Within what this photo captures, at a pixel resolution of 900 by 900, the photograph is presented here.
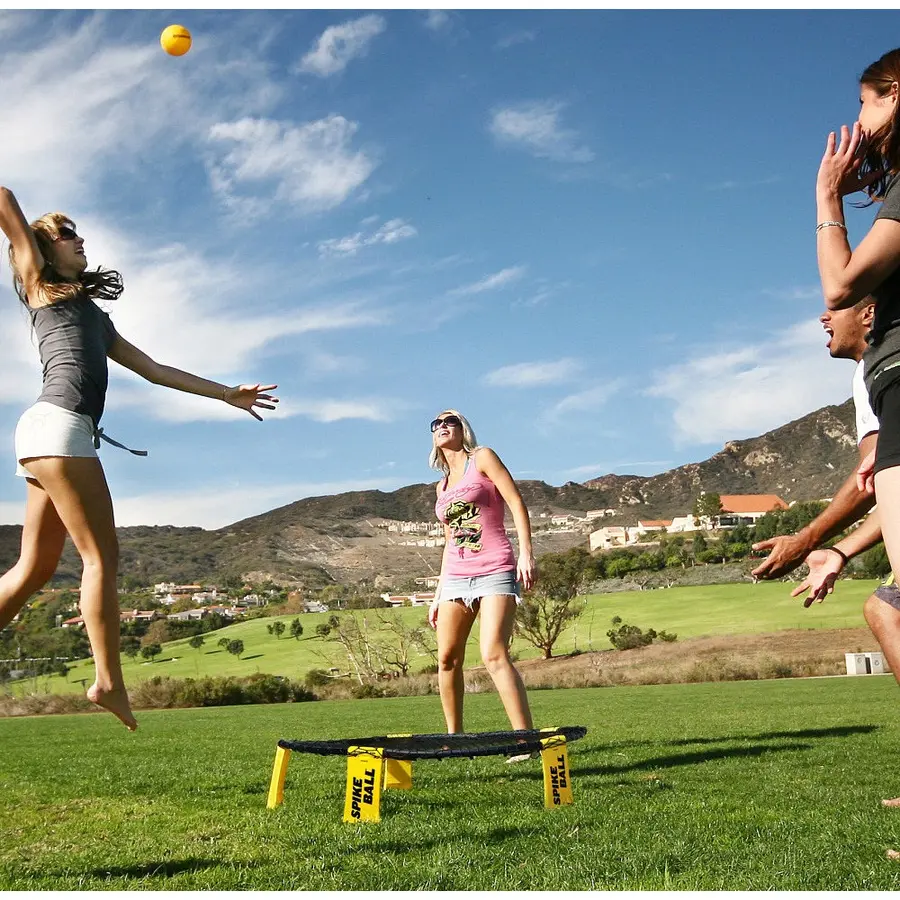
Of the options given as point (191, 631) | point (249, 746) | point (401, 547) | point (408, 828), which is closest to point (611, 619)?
point (191, 631)

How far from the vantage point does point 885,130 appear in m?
2.89

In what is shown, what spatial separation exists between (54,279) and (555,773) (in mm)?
3538

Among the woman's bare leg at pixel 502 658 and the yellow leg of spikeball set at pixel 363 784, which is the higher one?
the woman's bare leg at pixel 502 658

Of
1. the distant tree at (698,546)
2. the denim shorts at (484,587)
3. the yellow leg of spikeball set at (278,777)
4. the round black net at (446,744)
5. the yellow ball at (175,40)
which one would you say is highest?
the distant tree at (698,546)

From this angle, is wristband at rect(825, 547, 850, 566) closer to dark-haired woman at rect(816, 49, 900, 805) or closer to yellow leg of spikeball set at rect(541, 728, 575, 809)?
dark-haired woman at rect(816, 49, 900, 805)

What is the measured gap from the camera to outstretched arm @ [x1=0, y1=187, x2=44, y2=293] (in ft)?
13.3

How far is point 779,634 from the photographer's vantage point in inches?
1984

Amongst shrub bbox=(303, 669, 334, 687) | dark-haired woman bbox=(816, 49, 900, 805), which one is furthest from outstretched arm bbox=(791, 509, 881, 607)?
shrub bbox=(303, 669, 334, 687)

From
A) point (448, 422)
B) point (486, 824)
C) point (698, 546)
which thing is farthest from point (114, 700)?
point (698, 546)

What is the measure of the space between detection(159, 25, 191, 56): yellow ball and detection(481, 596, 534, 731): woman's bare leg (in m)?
4.04

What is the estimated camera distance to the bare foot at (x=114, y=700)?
4.17m

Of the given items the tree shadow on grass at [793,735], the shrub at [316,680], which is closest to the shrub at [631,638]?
the shrub at [316,680]

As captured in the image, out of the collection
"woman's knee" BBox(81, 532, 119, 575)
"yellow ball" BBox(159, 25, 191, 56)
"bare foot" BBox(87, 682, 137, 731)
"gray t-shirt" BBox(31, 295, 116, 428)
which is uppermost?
"yellow ball" BBox(159, 25, 191, 56)

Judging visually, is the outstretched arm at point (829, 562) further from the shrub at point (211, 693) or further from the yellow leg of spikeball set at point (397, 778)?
the shrub at point (211, 693)
